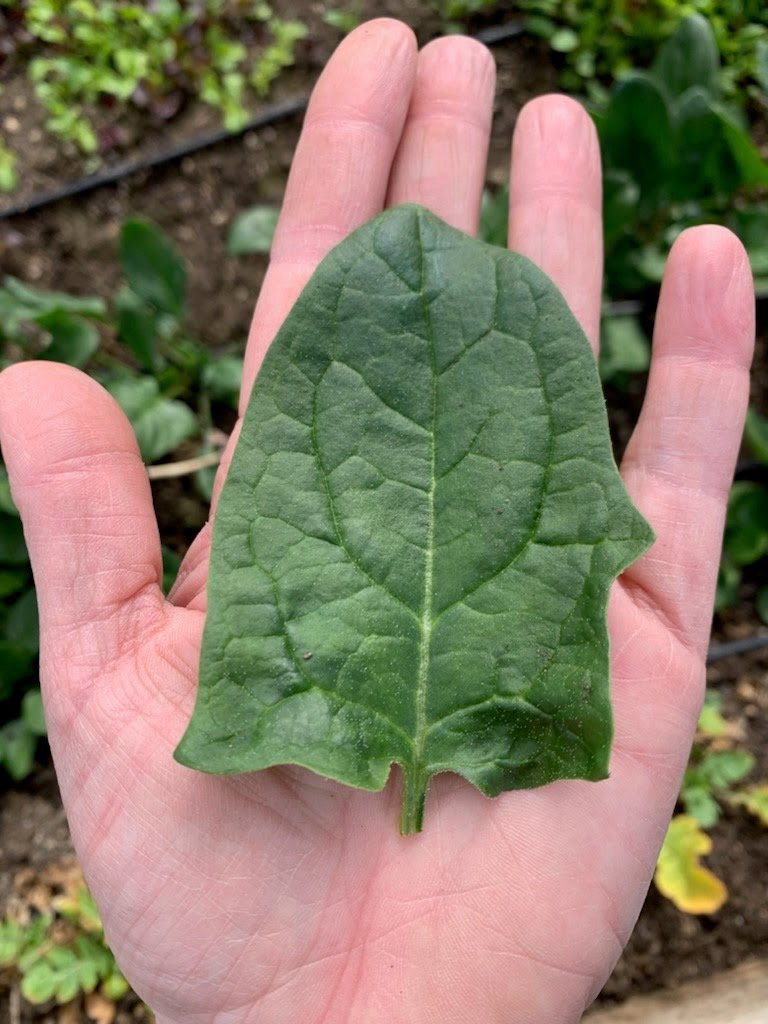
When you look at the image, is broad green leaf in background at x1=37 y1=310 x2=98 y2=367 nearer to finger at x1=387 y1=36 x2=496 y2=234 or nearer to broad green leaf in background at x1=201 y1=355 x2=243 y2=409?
broad green leaf in background at x1=201 y1=355 x2=243 y2=409

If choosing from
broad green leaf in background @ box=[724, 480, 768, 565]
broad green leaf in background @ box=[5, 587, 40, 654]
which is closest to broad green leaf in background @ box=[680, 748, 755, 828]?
broad green leaf in background @ box=[724, 480, 768, 565]

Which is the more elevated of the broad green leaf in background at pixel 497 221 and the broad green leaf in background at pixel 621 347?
the broad green leaf in background at pixel 497 221

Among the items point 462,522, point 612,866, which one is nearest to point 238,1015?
point 612,866

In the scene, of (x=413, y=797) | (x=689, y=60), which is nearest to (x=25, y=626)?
(x=413, y=797)

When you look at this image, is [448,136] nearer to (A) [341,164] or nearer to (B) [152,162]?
(A) [341,164]

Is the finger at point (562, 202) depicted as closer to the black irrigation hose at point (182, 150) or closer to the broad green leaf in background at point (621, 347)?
the broad green leaf in background at point (621, 347)

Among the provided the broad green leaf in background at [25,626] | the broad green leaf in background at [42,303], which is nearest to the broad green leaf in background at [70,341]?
the broad green leaf in background at [42,303]
